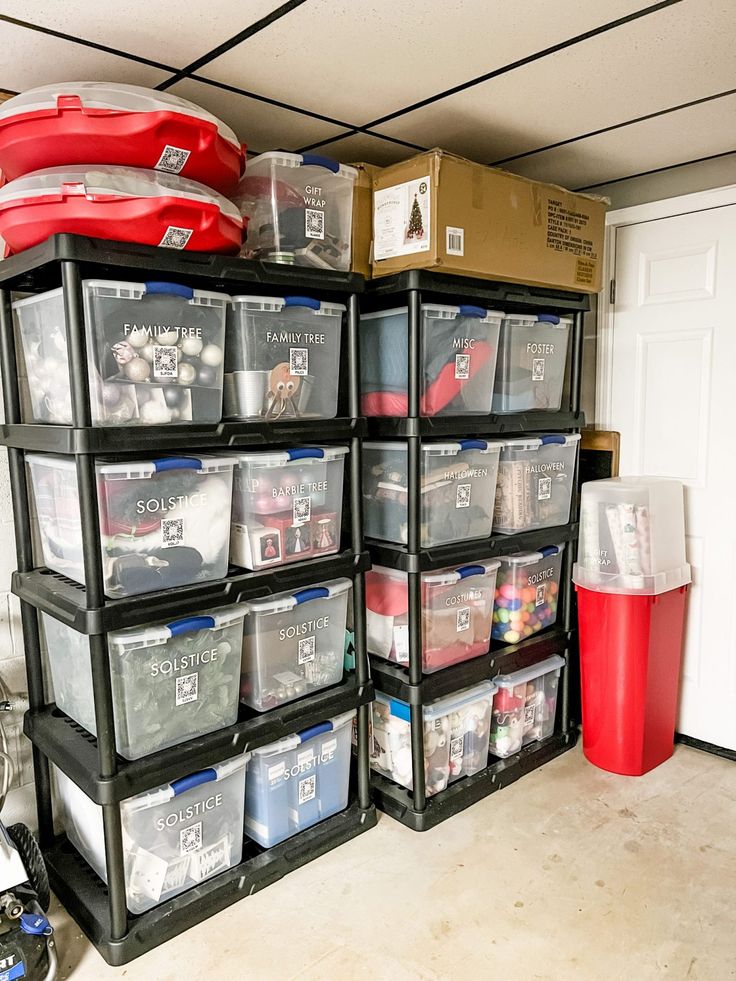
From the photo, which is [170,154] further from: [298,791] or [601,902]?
[601,902]

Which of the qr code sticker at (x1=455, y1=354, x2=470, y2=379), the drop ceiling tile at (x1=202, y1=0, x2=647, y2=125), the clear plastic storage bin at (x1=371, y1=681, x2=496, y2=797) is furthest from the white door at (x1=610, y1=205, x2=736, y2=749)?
the drop ceiling tile at (x1=202, y1=0, x2=647, y2=125)

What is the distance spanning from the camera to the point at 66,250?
1583mm

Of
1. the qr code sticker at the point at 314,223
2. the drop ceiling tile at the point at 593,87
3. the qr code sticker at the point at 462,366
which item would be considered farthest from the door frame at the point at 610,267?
the qr code sticker at the point at 314,223

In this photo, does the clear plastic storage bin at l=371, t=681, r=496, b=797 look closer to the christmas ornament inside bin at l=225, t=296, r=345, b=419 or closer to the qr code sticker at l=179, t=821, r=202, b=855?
the qr code sticker at l=179, t=821, r=202, b=855

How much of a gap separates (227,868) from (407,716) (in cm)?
67

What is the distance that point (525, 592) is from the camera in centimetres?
264

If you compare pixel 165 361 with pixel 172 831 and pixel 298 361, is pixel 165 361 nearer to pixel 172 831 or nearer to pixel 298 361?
pixel 298 361

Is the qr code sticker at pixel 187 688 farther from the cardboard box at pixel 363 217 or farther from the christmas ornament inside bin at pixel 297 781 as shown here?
the cardboard box at pixel 363 217

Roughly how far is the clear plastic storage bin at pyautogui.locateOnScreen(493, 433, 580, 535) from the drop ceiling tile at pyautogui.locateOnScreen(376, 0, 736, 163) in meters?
0.95

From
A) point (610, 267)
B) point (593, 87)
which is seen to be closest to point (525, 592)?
point (610, 267)

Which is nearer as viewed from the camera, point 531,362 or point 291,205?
point 291,205

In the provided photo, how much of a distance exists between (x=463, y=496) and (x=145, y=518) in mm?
1028

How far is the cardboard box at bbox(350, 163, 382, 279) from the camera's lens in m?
2.21

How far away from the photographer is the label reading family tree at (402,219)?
209 cm
